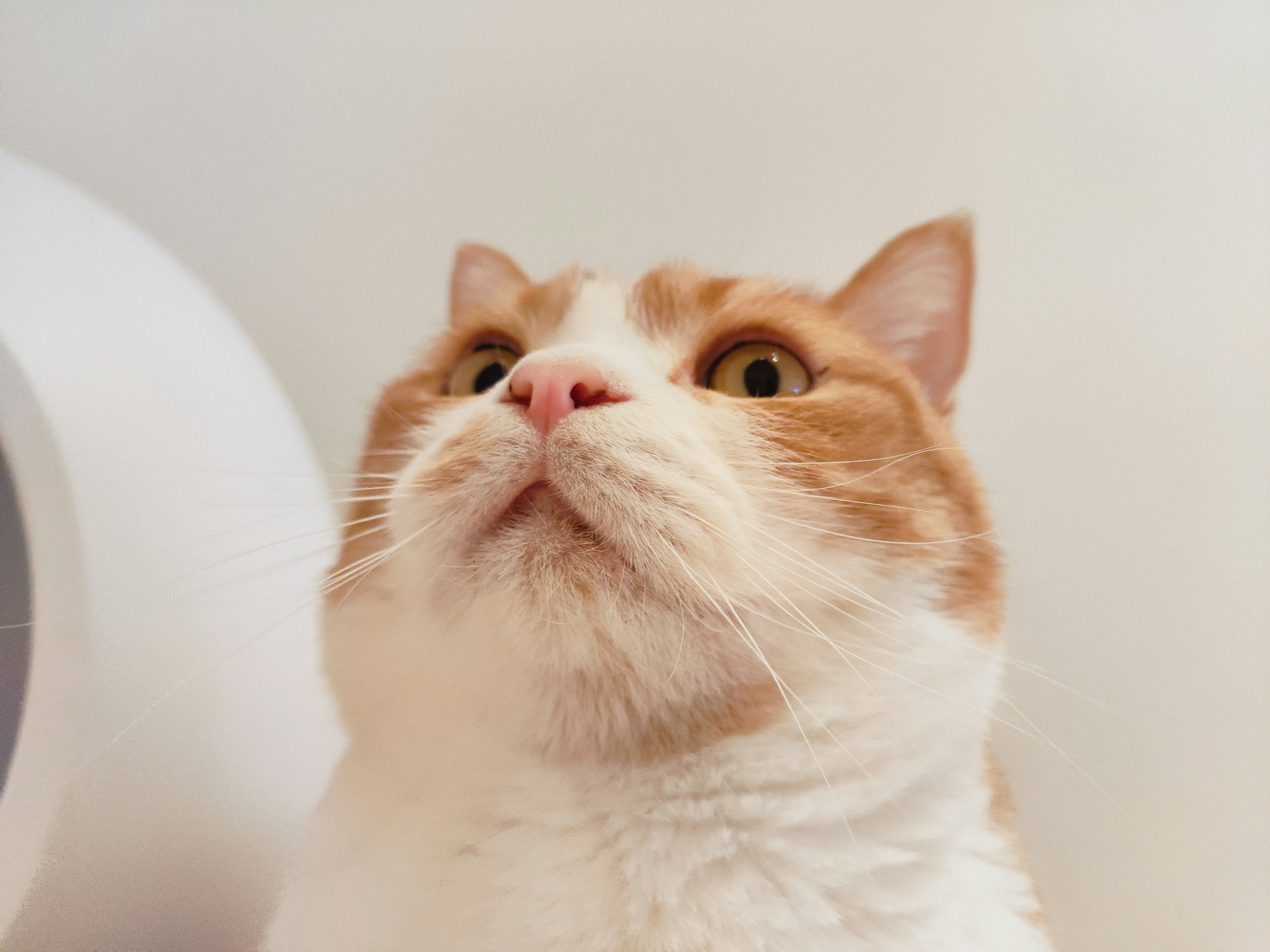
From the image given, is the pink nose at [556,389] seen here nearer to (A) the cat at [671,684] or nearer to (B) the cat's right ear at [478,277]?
(A) the cat at [671,684]

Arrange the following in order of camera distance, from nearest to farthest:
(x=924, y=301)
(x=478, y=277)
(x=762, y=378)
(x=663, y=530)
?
1. (x=663, y=530)
2. (x=762, y=378)
3. (x=924, y=301)
4. (x=478, y=277)

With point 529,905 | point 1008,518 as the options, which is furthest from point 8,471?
point 1008,518

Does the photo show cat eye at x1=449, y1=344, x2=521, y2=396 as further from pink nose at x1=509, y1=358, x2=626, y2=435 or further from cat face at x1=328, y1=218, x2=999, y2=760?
pink nose at x1=509, y1=358, x2=626, y2=435

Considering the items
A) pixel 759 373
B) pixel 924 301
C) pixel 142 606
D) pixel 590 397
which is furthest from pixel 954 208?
pixel 142 606

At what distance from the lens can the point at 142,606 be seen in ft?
2.23

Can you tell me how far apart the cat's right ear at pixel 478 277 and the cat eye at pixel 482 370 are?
0.11 meters

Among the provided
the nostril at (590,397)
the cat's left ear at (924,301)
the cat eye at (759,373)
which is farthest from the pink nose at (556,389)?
the cat's left ear at (924,301)

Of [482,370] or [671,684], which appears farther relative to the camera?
[482,370]

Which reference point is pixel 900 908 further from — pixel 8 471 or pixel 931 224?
pixel 8 471

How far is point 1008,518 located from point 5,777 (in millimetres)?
973

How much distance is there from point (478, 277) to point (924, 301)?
542mm

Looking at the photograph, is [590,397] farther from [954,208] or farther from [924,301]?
[954,208]

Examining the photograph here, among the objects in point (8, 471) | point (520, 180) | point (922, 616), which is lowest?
point (922, 616)

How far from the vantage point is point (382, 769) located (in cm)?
64
